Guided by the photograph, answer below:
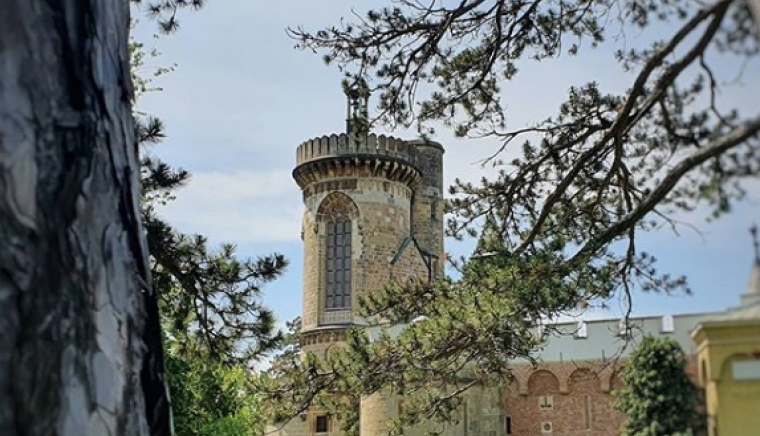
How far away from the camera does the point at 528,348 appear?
6.46 m

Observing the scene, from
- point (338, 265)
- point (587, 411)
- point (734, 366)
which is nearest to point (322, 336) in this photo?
point (338, 265)

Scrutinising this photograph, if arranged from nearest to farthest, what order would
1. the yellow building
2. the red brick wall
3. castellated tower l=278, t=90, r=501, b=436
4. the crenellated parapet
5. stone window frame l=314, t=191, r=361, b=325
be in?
the yellow building, the red brick wall, stone window frame l=314, t=191, r=361, b=325, castellated tower l=278, t=90, r=501, b=436, the crenellated parapet

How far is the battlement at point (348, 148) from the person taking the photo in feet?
97.0

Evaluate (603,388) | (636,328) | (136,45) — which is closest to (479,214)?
(636,328)

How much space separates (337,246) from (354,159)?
9.80 feet

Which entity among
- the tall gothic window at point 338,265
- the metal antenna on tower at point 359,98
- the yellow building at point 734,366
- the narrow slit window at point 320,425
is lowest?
the narrow slit window at point 320,425

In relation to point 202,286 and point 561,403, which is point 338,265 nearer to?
point 561,403

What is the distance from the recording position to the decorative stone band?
1110 inches

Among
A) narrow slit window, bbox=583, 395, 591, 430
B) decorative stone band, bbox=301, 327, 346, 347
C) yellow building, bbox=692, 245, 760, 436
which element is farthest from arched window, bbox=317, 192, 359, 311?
yellow building, bbox=692, 245, 760, 436

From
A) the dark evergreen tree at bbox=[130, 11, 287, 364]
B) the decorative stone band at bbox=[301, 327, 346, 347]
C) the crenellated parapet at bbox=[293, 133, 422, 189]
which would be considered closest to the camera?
the dark evergreen tree at bbox=[130, 11, 287, 364]

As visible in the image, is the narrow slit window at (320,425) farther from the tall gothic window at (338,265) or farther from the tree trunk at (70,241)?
the tree trunk at (70,241)

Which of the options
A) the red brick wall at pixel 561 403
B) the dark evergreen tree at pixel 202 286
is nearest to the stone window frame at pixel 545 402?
the red brick wall at pixel 561 403

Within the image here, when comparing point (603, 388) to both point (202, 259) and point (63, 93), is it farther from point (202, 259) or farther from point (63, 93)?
point (63, 93)

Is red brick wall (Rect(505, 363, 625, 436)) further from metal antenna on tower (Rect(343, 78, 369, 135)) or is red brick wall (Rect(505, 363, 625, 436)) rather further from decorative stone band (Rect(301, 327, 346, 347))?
metal antenna on tower (Rect(343, 78, 369, 135))
